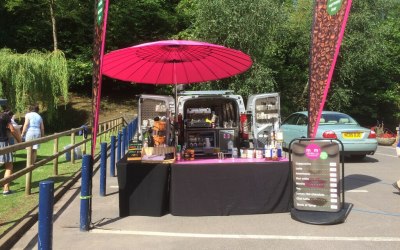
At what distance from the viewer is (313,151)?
6.60m

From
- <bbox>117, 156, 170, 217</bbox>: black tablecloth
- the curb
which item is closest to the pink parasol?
<bbox>117, 156, 170, 217</bbox>: black tablecloth

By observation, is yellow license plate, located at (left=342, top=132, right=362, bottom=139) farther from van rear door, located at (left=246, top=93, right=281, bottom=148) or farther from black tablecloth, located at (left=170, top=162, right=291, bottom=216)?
black tablecloth, located at (left=170, top=162, right=291, bottom=216)

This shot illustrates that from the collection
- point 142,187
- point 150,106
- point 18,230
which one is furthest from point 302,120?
point 18,230

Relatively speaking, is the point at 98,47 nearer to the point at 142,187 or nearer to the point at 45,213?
the point at 142,187

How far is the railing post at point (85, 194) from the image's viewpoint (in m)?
5.88

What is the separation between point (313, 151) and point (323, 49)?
5.31 ft

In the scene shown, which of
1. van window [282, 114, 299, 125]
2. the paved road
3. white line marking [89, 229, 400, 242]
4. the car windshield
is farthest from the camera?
van window [282, 114, 299, 125]

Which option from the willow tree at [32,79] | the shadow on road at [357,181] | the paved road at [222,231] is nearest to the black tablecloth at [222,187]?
the paved road at [222,231]

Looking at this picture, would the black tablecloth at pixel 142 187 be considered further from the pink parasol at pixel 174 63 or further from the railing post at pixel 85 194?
the pink parasol at pixel 174 63

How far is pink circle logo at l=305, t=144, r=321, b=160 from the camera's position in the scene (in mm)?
6574

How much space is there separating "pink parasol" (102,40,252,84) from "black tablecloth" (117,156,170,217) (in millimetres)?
Answer: 1871

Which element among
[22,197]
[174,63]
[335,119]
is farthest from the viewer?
[335,119]

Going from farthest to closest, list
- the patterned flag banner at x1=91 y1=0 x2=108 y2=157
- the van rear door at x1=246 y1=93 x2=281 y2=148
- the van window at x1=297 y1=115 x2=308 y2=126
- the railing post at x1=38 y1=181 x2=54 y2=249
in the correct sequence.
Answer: the van window at x1=297 y1=115 x2=308 y2=126 → the van rear door at x1=246 y1=93 x2=281 y2=148 → the patterned flag banner at x1=91 y1=0 x2=108 y2=157 → the railing post at x1=38 y1=181 x2=54 y2=249

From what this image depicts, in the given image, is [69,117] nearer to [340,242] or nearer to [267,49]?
[267,49]
